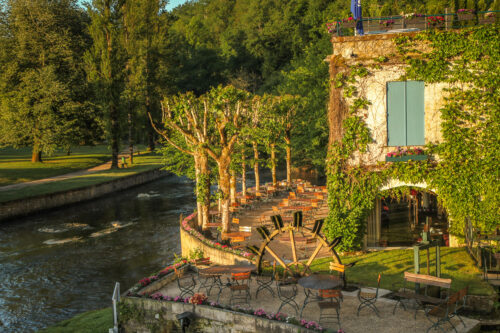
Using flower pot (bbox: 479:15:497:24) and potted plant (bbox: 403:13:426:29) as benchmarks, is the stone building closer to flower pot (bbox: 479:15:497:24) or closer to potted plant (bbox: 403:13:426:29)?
potted plant (bbox: 403:13:426:29)

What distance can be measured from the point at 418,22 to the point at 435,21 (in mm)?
761

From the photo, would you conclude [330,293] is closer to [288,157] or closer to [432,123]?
[432,123]

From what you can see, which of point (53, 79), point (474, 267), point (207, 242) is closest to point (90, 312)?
point (207, 242)

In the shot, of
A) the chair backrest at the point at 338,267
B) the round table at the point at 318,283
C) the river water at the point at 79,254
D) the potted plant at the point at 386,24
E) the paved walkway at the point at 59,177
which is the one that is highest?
the potted plant at the point at 386,24

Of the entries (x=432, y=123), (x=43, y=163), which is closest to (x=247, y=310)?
(x=432, y=123)

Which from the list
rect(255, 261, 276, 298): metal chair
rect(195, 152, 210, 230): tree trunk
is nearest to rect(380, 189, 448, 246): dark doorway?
rect(255, 261, 276, 298): metal chair

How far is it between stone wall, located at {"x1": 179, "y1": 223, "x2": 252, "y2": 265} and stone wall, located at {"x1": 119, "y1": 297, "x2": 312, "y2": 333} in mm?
4971

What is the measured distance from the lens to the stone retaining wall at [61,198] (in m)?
37.2

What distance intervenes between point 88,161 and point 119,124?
646cm

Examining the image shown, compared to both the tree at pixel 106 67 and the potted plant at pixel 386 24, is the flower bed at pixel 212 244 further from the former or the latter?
the tree at pixel 106 67

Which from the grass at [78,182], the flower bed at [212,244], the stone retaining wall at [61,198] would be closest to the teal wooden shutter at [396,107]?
the flower bed at [212,244]

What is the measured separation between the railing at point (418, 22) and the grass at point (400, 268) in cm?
857

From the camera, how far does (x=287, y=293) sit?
48.3 ft

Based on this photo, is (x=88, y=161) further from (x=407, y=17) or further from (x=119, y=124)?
(x=407, y=17)
